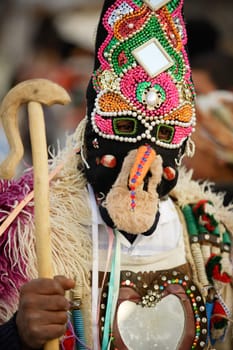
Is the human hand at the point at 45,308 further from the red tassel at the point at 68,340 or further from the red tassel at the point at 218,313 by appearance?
the red tassel at the point at 218,313

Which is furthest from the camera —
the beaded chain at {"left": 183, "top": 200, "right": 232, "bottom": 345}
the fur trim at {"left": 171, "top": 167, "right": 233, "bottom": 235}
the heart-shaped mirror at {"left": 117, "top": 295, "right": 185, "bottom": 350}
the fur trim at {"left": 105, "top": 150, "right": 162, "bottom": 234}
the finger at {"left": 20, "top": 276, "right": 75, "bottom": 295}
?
the fur trim at {"left": 171, "top": 167, "right": 233, "bottom": 235}

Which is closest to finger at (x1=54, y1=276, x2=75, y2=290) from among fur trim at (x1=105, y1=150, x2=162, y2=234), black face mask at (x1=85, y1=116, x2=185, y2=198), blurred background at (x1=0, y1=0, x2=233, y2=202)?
fur trim at (x1=105, y1=150, x2=162, y2=234)

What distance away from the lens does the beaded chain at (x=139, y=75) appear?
2.59 m

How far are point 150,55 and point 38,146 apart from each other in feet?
1.42

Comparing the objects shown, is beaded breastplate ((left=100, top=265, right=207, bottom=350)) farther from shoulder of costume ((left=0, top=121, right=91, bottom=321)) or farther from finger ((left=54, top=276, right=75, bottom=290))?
finger ((left=54, top=276, right=75, bottom=290))

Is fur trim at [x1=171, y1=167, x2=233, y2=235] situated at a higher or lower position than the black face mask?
lower

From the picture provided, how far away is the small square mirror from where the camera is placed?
259cm

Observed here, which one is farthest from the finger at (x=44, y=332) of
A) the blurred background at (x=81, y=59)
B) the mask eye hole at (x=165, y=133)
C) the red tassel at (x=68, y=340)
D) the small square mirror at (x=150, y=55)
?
the blurred background at (x=81, y=59)

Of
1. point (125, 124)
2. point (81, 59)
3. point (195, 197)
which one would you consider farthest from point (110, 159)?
point (81, 59)

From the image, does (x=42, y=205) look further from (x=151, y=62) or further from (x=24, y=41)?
(x=24, y=41)

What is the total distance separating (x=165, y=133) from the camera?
262 cm

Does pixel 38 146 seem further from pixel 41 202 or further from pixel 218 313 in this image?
pixel 218 313

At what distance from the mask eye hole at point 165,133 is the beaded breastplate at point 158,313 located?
1.25ft

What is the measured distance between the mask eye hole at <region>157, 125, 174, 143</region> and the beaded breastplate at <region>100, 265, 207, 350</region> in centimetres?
38
